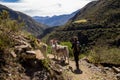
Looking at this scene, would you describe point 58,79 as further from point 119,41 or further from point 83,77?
point 119,41

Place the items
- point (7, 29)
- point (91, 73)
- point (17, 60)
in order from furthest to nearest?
1. point (91, 73)
2. point (7, 29)
3. point (17, 60)

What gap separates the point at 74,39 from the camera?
787 inches

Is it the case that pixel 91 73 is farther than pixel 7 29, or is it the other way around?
pixel 91 73

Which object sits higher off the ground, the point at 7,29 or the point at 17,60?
the point at 7,29

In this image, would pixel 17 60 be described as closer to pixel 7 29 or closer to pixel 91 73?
pixel 7 29

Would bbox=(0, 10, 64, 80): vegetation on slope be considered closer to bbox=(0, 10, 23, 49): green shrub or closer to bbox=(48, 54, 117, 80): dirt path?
bbox=(0, 10, 23, 49): green shrub

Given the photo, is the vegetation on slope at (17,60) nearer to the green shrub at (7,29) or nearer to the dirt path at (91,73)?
the green shrub at (7,29)

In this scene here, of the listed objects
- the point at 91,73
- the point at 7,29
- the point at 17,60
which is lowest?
the point at 91,73

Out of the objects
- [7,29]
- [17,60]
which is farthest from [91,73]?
[17,60]

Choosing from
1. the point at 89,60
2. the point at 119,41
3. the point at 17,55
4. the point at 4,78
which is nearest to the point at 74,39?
the point at 89,60

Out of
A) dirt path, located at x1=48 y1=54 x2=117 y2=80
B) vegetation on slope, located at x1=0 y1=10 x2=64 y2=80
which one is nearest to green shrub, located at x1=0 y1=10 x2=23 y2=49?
vegetation on slope, located at x1=0 y1=10 x2=64 y2=80

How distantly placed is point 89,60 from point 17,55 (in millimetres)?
14805

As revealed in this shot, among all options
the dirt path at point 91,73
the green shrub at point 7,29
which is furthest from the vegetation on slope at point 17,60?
the dirt path at point 91,73

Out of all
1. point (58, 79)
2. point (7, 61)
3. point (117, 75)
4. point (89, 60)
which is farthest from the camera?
point (89, 60)
